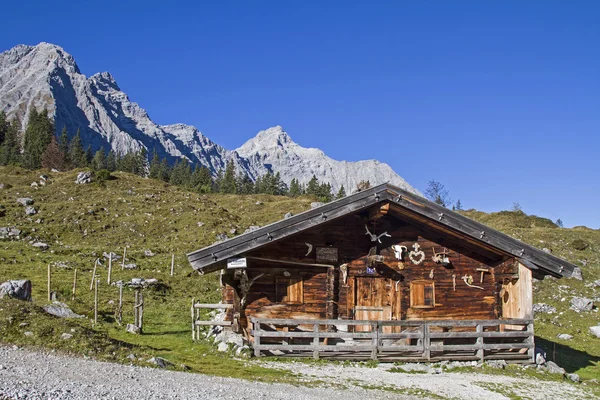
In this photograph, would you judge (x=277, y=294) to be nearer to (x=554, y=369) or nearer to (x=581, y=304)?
(x=554, y=369)

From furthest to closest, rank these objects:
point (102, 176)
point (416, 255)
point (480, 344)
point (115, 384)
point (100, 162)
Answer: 1. point (100, 162)
2. point (102, 176)
3. point (416, 255)
4. point (480, 344)
5. point (115, 384)

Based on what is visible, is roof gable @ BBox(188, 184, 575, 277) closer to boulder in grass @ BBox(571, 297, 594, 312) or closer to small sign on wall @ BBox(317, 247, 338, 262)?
small sign on wall @ BBox(317, 247, 338, 262)

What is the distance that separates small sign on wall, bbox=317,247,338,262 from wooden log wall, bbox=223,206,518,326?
122 millimetres

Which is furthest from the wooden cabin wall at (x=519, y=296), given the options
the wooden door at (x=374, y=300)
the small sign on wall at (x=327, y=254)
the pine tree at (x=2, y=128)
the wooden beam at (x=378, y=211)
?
the pine tree at (x=2, y=128)

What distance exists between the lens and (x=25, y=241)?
43219 millimetres

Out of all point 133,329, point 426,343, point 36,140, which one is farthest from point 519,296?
point 36,140

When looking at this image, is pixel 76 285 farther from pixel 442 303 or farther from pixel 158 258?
pixel 442 303

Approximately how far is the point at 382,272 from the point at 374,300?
1.10m

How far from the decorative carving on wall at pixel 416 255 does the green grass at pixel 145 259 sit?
646cm

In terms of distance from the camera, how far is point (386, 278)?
822 inches

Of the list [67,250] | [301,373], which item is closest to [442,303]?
[301,373]

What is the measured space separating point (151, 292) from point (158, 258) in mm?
10620

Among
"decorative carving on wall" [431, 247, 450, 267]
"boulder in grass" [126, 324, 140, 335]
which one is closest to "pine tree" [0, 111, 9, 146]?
"boulder in grass" [126, 324, 140, 335]

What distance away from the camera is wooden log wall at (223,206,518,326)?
20.0 meters
